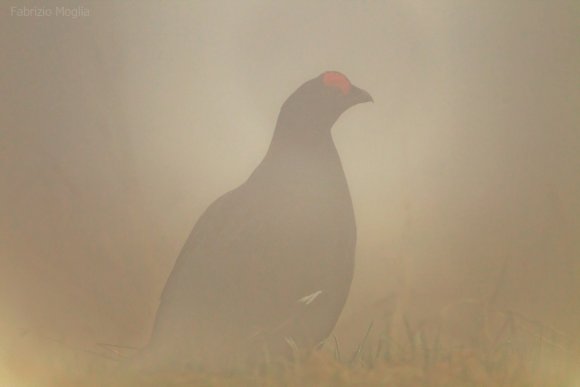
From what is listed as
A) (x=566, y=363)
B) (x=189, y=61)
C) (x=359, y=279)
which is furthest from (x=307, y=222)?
(x=566, y=363)

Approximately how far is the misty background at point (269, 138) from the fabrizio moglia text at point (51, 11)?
0.07 feet

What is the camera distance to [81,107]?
2.96m

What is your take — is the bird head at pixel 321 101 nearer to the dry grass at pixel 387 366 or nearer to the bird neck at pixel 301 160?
the bird neck at pixel 301 160

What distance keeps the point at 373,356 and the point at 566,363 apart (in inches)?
36.4

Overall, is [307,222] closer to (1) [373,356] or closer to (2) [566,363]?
(1) [373,356]

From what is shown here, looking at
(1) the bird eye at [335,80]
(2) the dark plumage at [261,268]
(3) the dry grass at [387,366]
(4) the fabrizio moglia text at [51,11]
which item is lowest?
(3) the dry grass at [387,366]

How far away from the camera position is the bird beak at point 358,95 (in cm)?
297

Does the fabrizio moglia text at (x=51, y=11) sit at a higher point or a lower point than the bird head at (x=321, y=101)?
higher

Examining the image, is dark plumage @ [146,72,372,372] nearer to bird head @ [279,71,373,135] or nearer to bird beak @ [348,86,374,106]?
bird head @ [279,71,373,135]

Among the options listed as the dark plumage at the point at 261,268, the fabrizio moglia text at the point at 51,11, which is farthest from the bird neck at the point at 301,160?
the fabrizio moglia text at the point at 51,11

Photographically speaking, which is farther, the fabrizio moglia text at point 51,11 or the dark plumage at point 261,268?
the dark plumage at point 261,268

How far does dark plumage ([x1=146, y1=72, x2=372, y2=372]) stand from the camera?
119 inches

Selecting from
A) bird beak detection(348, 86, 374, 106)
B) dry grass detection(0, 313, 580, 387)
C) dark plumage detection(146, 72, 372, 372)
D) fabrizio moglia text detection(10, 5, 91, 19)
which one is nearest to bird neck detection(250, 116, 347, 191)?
dark plumage detection(146, 72, 372, 372)

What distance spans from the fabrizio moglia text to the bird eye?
1.07 meters
